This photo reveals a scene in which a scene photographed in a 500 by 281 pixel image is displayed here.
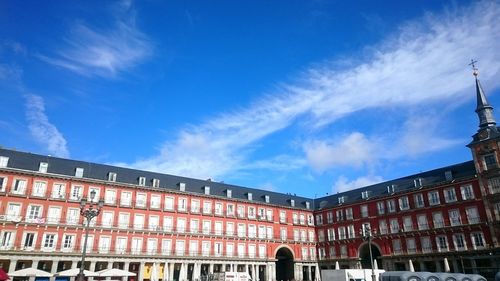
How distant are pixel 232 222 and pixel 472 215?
31.1 metres

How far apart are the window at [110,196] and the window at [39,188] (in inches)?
260

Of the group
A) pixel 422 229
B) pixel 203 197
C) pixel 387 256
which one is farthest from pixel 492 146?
pixel 203 197

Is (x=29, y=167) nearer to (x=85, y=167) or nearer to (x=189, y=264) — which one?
(x=85, y=167)

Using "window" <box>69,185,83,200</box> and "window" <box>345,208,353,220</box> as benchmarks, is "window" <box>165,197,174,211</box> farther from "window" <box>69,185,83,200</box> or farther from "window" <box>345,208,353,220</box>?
"window" <box>345,208,353,220</box>

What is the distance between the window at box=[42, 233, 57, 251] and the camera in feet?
130

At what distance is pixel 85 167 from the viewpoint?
4600 cm

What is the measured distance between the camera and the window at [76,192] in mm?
42691

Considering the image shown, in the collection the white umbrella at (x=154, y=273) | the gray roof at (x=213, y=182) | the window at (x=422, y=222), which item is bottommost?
the white umbrella at (x=154, y=273)

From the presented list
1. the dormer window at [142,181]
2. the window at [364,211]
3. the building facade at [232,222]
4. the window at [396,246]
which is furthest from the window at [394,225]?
the dormer window at [142,181]

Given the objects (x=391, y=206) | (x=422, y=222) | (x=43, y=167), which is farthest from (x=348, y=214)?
(x=43, y=167)

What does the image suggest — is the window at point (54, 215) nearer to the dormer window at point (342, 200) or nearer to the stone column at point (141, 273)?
the stone column at point (141, 273)

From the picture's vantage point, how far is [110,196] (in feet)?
148

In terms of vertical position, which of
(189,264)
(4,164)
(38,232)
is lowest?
(189,264)

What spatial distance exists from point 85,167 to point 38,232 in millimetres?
9317
